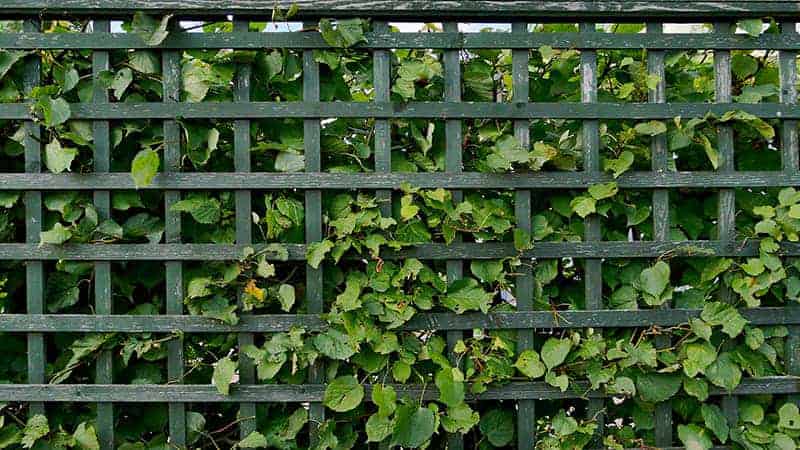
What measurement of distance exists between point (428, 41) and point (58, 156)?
3.47 feet

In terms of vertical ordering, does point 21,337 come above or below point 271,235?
below

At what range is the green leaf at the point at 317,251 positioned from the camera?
1.94 m

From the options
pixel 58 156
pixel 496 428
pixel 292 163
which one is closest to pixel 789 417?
pixel 496 428

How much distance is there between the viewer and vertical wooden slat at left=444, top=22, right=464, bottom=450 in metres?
2.03

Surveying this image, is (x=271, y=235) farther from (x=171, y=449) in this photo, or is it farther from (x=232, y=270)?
(x=171, y=449)

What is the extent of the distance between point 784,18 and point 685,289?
0.84 metres

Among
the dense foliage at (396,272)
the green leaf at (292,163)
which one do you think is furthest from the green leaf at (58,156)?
the green leaf at (292,163)

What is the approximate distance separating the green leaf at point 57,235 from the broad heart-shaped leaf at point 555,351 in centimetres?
134

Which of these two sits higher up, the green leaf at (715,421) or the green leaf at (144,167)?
the green leaf at (144,167)

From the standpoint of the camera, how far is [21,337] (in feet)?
6.84

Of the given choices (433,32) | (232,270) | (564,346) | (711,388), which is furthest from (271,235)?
(711,388)

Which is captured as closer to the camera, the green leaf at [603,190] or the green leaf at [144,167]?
the green leaf at [144,167]

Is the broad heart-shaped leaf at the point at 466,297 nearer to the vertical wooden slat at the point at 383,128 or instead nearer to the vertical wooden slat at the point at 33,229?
the vertical wooden slat at the point at 383,128

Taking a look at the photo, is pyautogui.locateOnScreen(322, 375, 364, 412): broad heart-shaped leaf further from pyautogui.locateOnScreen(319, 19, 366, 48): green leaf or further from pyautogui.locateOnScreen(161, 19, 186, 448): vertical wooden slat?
pyautogui.locateOnScreen(319, 19, 366, 48): green leaf
